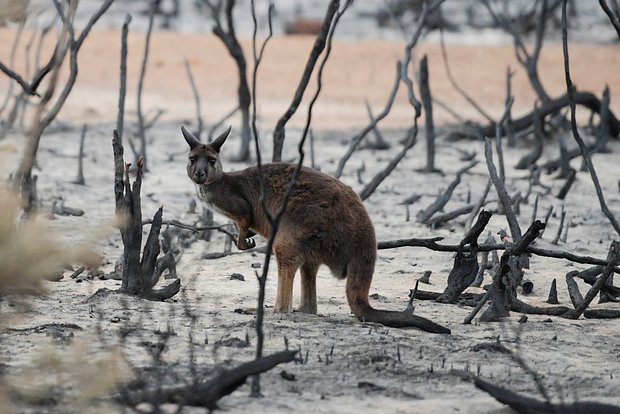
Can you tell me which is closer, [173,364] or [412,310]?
[173,364]

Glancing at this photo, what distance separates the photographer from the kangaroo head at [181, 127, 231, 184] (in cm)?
603

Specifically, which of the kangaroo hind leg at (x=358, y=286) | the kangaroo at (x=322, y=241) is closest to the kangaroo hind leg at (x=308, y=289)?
the kangaroo at (x=322, y=241)

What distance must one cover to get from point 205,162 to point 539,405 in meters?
2.87

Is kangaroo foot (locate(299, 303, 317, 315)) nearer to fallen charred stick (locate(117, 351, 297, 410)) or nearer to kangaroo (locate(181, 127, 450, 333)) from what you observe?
kangaroo (locate(181, 127, 450, 333))

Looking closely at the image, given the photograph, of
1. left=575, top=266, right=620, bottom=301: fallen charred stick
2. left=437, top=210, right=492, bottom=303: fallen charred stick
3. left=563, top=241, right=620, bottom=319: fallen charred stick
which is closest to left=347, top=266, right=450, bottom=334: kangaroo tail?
left=437, top=210, right=492, bottom=303: fallen charred stick

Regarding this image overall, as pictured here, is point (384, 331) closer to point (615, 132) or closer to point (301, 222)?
point (301, 222)

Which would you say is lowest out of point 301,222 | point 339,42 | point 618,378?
point 618,378

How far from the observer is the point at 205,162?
6.07 metres

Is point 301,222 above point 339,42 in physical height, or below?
below

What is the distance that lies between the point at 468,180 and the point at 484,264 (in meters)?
4.18

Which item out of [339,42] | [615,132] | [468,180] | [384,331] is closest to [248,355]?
[384,331]

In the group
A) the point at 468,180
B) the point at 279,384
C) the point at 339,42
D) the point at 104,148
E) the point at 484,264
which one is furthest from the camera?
the point at 339,42

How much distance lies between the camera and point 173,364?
4.21 metres

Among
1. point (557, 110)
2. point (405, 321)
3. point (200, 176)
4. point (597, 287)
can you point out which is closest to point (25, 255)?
point (405, 321)
